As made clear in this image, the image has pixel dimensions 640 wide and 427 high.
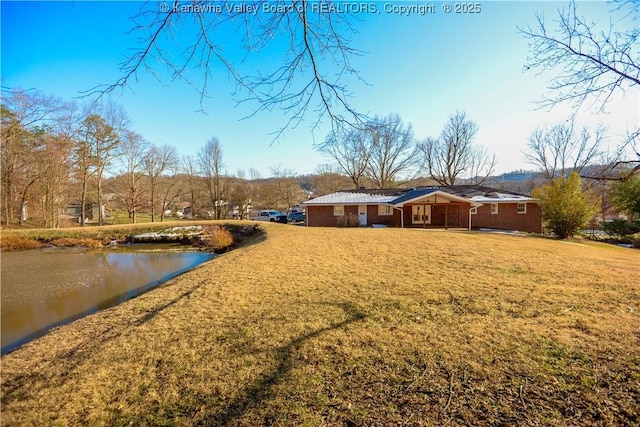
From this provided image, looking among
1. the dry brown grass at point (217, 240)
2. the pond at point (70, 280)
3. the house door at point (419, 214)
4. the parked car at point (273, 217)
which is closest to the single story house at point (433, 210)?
the house door at point (419, 214)

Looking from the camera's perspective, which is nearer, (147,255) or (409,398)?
(409,398)

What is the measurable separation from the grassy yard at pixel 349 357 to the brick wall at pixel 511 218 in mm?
16471

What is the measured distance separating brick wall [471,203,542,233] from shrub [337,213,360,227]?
989cm

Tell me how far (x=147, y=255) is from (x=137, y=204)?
2081 cm

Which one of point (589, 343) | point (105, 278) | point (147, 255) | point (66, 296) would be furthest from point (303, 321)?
point (147, 255)

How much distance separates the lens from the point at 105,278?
1034 cm

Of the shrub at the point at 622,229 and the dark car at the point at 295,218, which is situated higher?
the dark car at the point at 295,218

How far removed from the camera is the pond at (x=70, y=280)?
21.9ft

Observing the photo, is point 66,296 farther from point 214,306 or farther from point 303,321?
point 303,321

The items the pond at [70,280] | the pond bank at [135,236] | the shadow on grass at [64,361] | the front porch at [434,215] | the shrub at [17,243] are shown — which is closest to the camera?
the shadow on grass at [64,361]

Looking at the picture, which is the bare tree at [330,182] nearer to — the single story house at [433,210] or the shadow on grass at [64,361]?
the single story house at [433,210]

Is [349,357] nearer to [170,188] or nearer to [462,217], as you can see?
[462,217]

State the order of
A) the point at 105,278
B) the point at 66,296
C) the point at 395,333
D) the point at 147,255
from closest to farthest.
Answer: the point at 395,333 → the point at 66,296 → the point at 105,278 → the point at 147,255

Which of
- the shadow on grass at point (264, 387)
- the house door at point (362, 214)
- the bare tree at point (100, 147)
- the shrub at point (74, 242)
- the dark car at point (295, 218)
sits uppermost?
the bare tree at point (100, 147)
